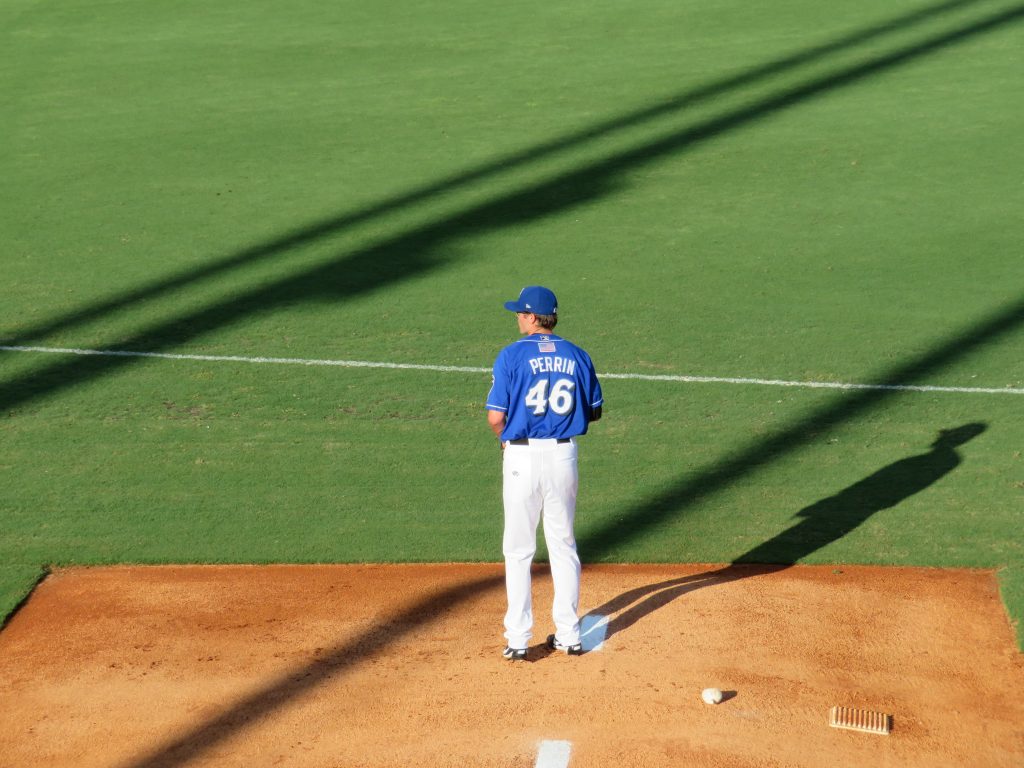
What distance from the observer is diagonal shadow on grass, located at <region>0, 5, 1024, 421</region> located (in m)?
11.2

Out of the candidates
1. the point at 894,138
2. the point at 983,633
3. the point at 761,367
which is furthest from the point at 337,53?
the point at 983,633

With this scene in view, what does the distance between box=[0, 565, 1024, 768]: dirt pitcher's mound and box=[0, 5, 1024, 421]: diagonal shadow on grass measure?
345 centimetres

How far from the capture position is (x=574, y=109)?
17234 mm

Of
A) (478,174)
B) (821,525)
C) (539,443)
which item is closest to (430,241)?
(478,174)

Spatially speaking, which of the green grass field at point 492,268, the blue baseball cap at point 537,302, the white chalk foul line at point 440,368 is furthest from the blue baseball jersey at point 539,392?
the white chalk foul line at point 440,368

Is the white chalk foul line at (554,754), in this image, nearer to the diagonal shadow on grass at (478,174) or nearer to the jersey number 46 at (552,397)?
the jersey number 46 at (552,397)

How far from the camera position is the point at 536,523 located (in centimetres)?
659

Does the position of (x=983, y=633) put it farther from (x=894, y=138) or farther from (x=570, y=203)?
(x=894, y=138)

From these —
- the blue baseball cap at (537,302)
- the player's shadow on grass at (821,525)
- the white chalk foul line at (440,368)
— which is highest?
the blue baseball cap at (537,302)

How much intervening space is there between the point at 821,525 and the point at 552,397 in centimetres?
275

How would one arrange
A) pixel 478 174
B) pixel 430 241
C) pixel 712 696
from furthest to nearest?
pixel 478 174
pixel 430 241
pixel 712 696

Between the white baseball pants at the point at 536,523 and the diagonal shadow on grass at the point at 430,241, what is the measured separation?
4.79m

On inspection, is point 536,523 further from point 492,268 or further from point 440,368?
point 492,268

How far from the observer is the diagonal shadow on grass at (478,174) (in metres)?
12.4
